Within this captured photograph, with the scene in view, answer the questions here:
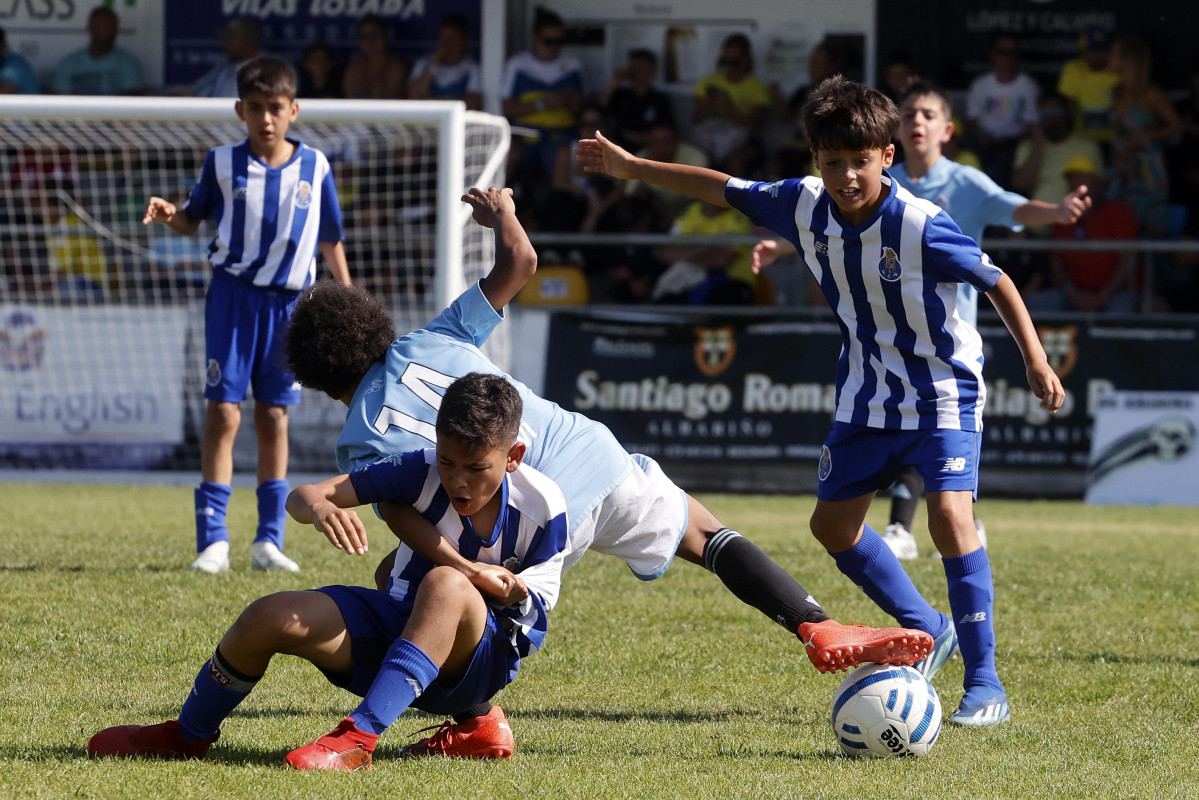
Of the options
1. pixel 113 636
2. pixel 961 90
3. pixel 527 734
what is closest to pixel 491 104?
pixel 961 90

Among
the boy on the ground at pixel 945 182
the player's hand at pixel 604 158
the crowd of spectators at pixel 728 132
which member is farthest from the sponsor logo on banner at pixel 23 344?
the player's hand at pixel 604 158

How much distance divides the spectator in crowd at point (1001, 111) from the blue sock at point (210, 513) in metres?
8.31

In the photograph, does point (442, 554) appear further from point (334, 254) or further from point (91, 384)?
point (91, 384)

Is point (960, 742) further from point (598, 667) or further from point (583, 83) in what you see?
point (583, 83)

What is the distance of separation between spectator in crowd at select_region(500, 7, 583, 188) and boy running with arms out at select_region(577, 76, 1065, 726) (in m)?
8.91

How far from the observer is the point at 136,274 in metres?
11.4

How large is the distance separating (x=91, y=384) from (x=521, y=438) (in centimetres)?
808

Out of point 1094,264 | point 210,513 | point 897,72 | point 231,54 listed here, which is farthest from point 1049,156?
point 210,513

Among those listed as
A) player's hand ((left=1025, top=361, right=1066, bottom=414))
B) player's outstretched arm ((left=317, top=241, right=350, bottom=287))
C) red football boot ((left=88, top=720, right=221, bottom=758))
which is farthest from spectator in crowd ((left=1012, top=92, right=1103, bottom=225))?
red football boot ((left=88, top=720, right=221, bottom=758))

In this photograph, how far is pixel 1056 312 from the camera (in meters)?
10.9

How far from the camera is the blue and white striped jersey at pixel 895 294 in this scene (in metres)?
4.05

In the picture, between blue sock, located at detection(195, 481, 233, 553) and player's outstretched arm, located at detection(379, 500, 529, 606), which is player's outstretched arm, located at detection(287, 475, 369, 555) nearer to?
player's outstretched arm, located at detection(379, 500, 529, 606)

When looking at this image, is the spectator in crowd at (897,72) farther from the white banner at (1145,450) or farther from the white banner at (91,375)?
the white banner at (91,375)

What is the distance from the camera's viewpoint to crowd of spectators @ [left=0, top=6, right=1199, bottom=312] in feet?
39.2
